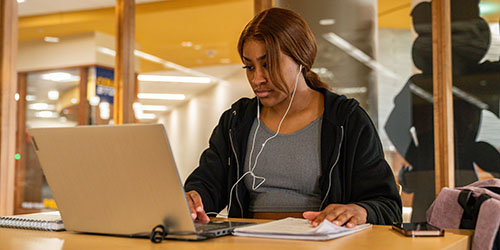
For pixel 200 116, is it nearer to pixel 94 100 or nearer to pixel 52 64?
pixel 94 100

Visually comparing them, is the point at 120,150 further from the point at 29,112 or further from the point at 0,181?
the point at 29,112

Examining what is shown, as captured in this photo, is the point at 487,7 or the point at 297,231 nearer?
the point at 297,231

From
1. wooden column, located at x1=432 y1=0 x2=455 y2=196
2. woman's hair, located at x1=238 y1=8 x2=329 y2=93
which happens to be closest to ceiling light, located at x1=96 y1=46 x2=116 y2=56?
wooden column, located at x1=432 y1=0 x2=455 y2=196

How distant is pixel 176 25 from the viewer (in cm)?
483

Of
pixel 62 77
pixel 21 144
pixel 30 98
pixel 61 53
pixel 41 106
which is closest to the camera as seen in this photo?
pixel 21 144

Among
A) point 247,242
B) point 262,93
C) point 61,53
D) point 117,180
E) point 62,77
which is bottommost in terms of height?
point 247,242

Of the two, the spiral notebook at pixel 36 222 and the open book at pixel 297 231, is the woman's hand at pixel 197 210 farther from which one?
the spiral notebook at pixel 36 222

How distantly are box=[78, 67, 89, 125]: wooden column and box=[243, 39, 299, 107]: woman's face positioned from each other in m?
4.29

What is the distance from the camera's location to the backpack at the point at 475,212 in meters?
1.34

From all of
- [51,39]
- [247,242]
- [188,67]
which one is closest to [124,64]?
[188,67]

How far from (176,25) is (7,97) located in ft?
4.87

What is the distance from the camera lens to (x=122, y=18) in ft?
14.8

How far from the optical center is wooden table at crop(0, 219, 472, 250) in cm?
113

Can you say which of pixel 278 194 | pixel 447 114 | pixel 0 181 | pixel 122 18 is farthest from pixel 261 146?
pixel 122 18
